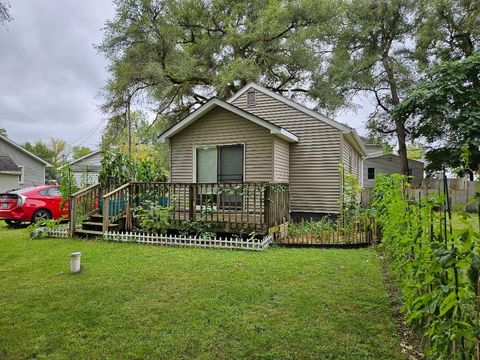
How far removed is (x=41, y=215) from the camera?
11.4 m

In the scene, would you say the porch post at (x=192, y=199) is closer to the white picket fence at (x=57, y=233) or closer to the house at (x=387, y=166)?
the white picket fence at (x=57, y=233)

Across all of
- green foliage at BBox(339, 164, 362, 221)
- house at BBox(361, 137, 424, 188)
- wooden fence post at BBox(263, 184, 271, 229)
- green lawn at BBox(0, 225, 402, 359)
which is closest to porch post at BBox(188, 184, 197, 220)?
wooden fence post at BBox(263, 184, 271, 229)

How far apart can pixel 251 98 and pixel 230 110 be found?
2426mm

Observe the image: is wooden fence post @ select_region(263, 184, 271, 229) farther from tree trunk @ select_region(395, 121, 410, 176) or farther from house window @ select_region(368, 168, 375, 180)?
house window @ select_region(368, 168, 375, 180)

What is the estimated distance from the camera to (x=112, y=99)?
19.1m

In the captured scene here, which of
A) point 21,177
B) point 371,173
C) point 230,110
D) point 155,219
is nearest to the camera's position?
point 155,219

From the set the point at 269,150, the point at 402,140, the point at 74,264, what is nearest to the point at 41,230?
the point at 74,264

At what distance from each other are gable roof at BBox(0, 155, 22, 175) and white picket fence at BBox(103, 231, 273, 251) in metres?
18.5

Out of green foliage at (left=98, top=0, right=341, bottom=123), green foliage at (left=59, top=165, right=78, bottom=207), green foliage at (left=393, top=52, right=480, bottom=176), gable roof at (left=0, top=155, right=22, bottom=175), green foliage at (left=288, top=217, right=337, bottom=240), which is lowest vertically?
green foliage at (left=288, top=217, right=337, bottom=240)

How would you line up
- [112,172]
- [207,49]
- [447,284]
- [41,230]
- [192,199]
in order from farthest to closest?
1. [207,49]
2. [112,172]
3. [41,230]
4. [192,199]
5. [447,284]

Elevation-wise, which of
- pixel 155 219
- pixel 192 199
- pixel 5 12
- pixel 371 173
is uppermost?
pixel 5 12

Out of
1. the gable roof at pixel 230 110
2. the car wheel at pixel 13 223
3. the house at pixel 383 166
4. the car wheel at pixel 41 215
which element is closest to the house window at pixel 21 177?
the car wheel at pixel 13 223

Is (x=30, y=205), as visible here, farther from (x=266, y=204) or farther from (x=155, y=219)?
(x=266, y=204)

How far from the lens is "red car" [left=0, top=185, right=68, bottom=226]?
10.8 meters
